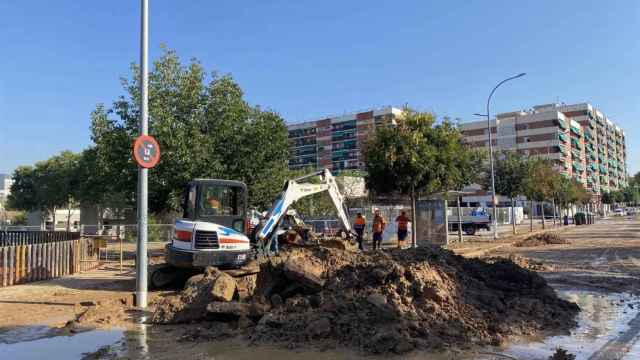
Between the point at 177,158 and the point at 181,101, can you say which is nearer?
the point at 177,158

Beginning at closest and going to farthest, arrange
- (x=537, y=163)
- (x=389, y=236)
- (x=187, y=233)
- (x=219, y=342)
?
(x=219, y=342) → (x=187, y=233) → (x=389, y=236) → (x=537, y=163)

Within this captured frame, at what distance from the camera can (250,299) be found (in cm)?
933

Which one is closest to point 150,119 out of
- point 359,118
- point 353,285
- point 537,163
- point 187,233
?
point 187,233

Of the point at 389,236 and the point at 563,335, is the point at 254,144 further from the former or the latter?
the point at 563,335

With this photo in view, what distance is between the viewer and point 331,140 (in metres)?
141

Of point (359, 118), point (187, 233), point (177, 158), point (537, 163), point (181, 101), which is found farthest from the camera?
point (359, 118)

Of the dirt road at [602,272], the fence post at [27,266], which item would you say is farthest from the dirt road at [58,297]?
the dirt road at [602,272]

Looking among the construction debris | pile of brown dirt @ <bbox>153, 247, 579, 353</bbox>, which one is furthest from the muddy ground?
the construction debris

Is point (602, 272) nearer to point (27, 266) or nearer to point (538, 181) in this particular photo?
point (27, 266)

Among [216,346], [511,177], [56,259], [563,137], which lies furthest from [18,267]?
[563,137]

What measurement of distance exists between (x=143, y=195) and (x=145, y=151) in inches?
36.0

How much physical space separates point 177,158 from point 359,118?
116440 millimetres

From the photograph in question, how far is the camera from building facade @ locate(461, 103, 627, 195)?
357ft

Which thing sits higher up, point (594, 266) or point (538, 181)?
point (538, 181)
